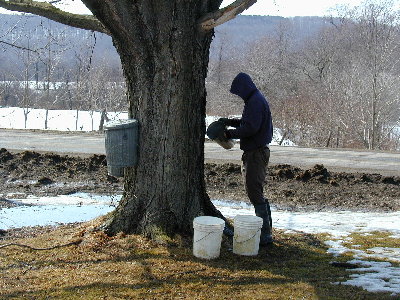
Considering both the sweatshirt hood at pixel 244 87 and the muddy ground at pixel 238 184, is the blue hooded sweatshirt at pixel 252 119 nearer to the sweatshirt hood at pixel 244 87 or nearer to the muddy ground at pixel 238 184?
the sweatshirt hood at pixel 244 87

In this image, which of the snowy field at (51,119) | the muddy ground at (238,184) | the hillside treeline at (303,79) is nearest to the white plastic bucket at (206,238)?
the muddy ground at (238,184)

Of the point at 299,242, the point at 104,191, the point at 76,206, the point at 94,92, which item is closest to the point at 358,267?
the point at 299,242

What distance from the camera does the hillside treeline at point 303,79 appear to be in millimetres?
28141

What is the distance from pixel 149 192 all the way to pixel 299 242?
78.7 inches

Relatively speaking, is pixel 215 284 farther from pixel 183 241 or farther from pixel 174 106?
pixel 174 106

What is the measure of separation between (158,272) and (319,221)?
395 centimetres

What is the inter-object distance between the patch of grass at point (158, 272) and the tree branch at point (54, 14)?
2436mm

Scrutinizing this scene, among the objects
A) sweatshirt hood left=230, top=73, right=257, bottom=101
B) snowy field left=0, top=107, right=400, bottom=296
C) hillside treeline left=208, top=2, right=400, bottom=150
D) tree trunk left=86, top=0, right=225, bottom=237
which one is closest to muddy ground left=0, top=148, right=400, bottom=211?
snowy field left=0, top=107, right=400, bottom=296

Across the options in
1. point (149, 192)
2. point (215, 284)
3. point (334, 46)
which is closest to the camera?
point (215, 284)

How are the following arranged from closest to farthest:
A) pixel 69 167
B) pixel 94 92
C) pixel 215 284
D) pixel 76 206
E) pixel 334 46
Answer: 1. pixel 215 284
2. pixel 76 206
3. pixel 69 167
4. pixel 94 92
5. pixel 334 46

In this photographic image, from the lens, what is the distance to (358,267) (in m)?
5.61

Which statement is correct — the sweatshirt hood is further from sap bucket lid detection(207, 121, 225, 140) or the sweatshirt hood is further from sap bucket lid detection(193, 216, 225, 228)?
sap bucket lid detection(193, 216, 225, 228)

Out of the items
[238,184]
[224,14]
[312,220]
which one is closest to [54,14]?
[224,14]

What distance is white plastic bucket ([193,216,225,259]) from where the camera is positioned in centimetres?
545
